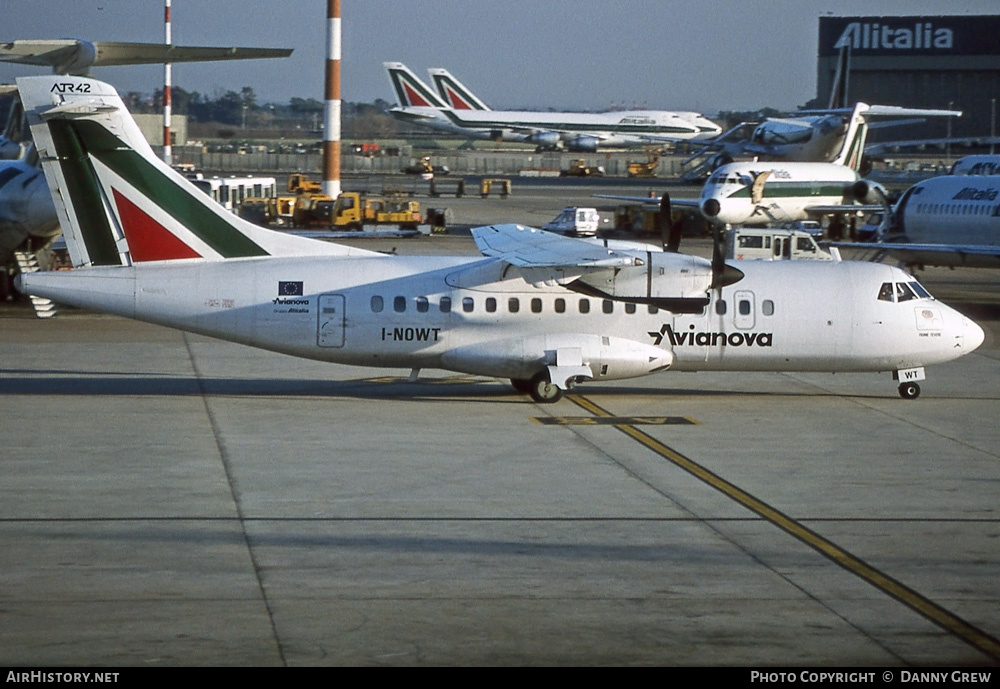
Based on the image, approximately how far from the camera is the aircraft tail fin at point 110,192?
74.1 feet

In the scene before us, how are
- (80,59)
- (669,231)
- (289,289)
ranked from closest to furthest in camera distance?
(289,289)
(669,231)
(80,59)

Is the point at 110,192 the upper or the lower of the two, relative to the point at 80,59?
lower

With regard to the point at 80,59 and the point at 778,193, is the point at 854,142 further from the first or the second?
the point at 80,59

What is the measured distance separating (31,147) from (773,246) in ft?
81.5

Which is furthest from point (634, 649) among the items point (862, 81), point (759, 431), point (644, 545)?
point (862, 81)

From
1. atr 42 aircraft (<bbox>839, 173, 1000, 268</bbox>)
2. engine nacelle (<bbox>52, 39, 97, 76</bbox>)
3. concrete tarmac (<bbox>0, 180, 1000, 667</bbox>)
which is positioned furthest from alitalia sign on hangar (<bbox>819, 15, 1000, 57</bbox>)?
concrete tarmac (<bbox>0, 180, 1000, 667</bbox>)

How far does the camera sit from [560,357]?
23359 millimetres

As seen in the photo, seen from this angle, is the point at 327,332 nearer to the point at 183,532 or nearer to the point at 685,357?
the point at 685,357

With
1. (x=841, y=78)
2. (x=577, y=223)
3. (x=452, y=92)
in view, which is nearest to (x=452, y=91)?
(x=452, y=92)

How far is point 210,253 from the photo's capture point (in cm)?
2297

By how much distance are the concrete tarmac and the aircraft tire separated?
39 centimetres

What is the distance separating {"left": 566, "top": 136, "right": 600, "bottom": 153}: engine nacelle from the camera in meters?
142

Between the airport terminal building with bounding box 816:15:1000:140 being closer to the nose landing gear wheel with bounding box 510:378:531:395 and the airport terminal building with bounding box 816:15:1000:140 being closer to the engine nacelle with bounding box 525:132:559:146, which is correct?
the engine nacelle with bounding box 525:132:559:146
